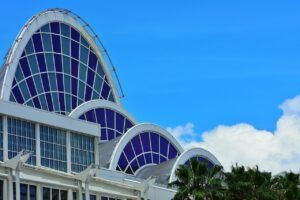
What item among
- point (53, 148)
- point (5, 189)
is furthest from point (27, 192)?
point (53, 148)

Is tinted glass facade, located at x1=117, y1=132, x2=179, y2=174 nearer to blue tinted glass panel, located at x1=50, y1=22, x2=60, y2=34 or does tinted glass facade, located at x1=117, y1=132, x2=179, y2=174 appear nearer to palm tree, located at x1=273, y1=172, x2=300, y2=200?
blue tinted glass panel, located at x1=50, y1=22, x2=60, y2=34

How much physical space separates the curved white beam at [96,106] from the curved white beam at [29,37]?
6.72 metres

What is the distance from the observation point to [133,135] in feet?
238

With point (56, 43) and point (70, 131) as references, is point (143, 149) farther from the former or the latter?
point (70, 131)

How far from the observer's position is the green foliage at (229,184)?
56719mm

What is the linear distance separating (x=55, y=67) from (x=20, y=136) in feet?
69.4

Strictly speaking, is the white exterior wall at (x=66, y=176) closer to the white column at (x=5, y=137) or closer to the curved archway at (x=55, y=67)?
the white column at (x=5, y=137)

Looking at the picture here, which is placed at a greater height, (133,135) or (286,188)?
(133,135)

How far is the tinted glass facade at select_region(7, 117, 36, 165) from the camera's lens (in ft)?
177

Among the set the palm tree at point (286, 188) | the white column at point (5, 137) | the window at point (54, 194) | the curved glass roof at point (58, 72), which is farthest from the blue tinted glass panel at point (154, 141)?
the window at point (54, 194)

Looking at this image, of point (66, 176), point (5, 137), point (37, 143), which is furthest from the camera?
point (37, 143)

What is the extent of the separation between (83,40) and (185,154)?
17909mm

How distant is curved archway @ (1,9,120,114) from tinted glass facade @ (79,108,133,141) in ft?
9.39

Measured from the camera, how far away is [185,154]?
244ft
